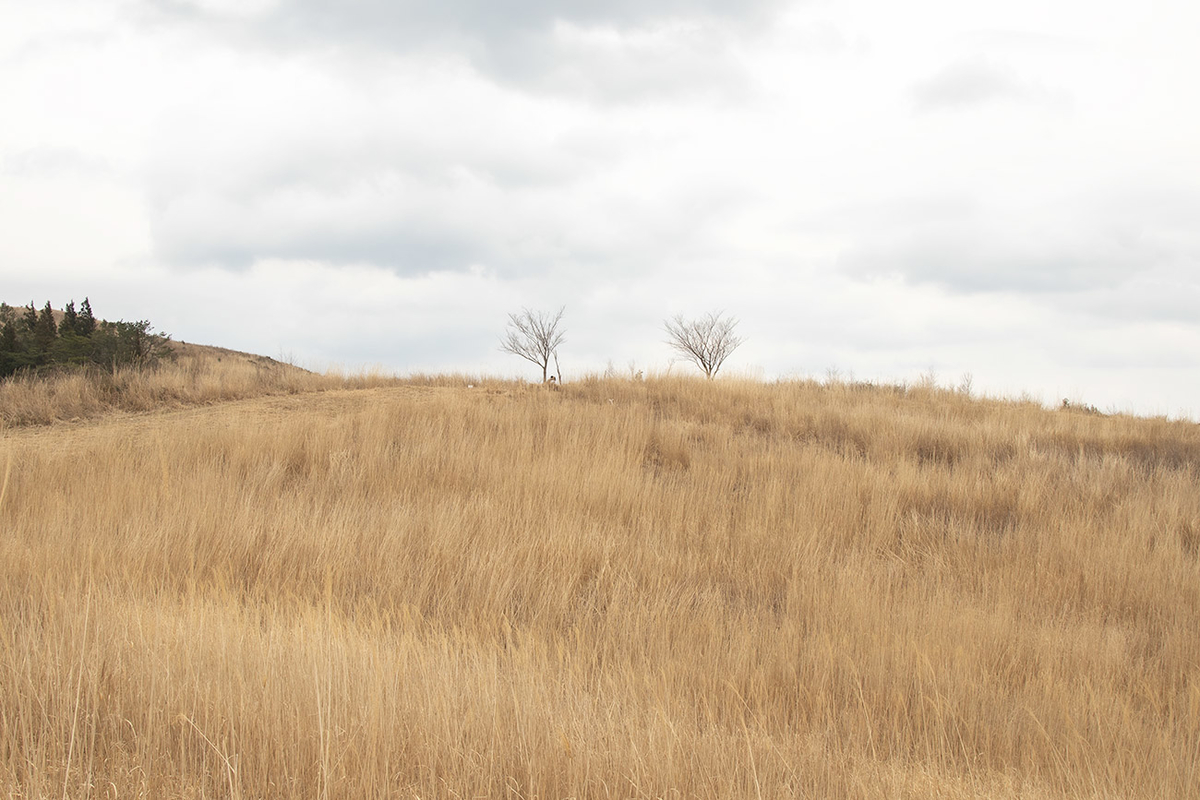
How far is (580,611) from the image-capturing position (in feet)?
15.5

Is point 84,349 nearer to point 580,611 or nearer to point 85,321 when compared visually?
point 85,321

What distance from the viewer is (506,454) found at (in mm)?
8594

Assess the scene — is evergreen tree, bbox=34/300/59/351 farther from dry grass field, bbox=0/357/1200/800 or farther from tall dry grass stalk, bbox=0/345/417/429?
dry grass field, bbox=0/357/1200/800

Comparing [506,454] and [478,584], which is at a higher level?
[506,454]

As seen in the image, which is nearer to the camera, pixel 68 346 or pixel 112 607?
pixel 112 607

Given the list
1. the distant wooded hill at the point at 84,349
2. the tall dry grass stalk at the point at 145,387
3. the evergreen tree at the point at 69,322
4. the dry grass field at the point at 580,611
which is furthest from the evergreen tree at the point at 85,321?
the dry grass field at the point at 580,611

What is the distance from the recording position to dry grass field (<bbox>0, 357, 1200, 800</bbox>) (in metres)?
2.55

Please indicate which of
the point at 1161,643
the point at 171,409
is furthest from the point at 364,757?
the point at 171,409

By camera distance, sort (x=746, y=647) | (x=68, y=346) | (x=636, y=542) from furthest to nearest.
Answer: (x=68, y=346) → (x=636, y=542) → (x=746, y=647)

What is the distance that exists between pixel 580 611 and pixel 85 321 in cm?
3281

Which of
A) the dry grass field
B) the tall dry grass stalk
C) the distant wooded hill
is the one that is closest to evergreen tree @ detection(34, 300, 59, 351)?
the distant wooded hill

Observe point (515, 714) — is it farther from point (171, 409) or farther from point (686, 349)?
point (686, 349)

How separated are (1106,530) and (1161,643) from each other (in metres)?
2.35

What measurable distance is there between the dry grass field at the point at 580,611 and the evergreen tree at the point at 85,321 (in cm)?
1897
